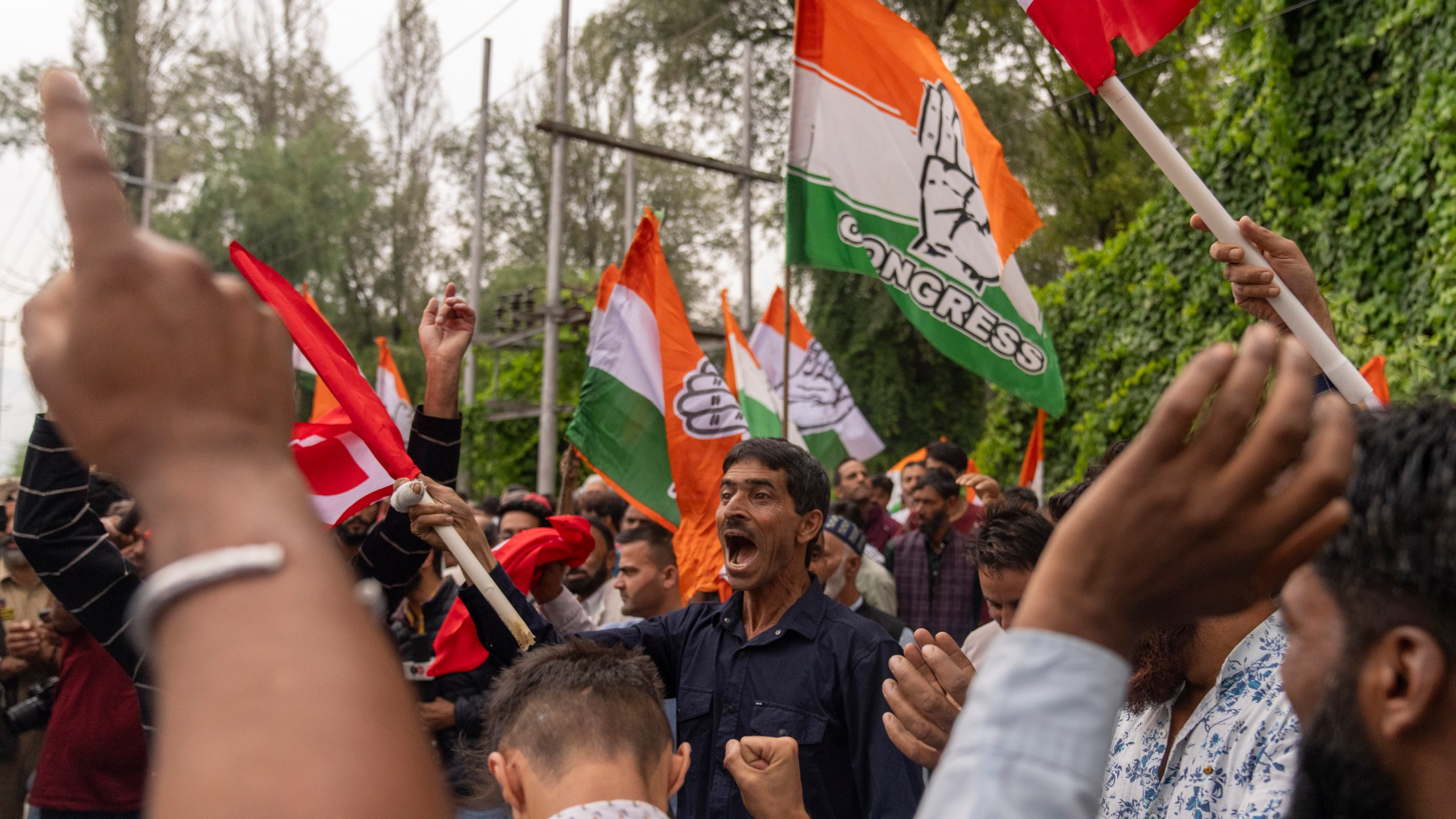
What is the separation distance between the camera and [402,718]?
78cm

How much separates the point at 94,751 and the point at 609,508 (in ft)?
13.7

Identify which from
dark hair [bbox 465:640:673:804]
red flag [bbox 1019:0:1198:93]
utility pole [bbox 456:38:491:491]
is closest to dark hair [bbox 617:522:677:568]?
red flag [bbox 1019:0:1198:93]

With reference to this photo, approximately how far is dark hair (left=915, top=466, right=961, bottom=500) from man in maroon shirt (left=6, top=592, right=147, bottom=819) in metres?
4.47

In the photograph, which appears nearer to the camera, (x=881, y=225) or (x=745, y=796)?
(x=745, y=796)

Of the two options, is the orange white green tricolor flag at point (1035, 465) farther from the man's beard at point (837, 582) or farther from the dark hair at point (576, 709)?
the dark hair at point (576, 709)

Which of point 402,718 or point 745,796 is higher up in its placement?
point 402,718

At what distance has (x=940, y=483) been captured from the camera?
703 cm

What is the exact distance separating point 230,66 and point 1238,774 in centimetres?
3520

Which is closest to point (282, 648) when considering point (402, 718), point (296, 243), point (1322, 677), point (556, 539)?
point (402, 718)

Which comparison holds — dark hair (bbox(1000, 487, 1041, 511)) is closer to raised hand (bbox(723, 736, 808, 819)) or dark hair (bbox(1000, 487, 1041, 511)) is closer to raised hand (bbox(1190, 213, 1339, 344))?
raised hand (bbox(1190, 213, 1339, 344))

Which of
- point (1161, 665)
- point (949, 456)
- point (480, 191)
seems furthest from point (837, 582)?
point (480, 191)

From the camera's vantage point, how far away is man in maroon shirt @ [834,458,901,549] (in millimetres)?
8359

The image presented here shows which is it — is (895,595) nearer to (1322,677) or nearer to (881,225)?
(881,225)

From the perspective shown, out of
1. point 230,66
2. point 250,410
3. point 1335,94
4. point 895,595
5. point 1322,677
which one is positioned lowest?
point 895,595
